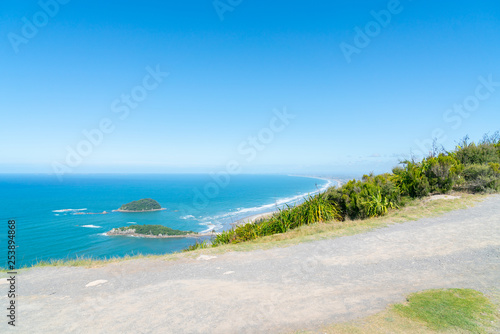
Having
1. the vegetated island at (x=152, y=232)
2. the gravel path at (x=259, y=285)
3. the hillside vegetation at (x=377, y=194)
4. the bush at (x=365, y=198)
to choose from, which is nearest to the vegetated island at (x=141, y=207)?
the vegetated island at (x=152, y=232)

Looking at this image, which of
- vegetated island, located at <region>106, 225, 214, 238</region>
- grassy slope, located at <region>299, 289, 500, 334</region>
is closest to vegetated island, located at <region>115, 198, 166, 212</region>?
vegetated island, located at <region>106, 225, 214, 238</region>

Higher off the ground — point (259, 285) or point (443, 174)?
point (443, 174)

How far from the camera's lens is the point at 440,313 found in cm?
394

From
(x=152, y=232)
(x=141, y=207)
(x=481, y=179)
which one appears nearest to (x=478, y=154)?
(x=481, y=179)

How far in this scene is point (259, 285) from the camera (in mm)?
5465

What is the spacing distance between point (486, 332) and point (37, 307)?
764cm

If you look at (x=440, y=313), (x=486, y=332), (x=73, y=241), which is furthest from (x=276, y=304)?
(x=73, y=241)

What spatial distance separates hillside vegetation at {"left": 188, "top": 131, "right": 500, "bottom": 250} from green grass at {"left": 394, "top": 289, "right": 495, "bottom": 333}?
782 centimetres

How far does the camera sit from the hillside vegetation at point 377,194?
12.6 metres

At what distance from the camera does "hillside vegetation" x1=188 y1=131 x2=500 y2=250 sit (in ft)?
41.3

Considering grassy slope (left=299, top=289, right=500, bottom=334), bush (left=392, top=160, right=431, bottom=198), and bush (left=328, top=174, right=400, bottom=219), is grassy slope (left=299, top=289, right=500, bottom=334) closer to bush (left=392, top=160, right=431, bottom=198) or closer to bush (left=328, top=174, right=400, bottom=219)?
bush (left=328, top=174, right=400, bottom=219)

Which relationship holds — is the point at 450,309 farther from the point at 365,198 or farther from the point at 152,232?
the point at 152,232

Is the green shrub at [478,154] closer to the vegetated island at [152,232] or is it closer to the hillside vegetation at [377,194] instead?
the hillside vegetation at [377,194]

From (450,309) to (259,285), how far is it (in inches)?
135
